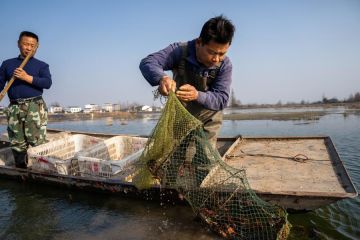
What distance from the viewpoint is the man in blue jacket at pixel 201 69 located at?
3.16 metres

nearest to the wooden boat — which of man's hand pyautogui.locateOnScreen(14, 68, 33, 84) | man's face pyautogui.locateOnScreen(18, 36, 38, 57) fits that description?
man's hand pyautogui.locateOnScreen(14, 68, 33, 84)

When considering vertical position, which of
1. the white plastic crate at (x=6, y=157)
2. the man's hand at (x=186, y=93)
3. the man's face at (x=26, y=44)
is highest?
the man's face at (x=26, y=44)

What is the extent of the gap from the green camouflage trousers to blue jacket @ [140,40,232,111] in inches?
159

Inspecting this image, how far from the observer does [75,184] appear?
19.5 feet

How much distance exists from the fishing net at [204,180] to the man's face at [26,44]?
416 centimetres

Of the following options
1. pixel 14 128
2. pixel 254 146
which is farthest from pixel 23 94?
pixel 254 146

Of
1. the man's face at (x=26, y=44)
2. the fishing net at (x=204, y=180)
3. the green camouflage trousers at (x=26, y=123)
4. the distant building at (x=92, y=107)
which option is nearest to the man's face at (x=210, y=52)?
the fishing net at (x=204, y=180)

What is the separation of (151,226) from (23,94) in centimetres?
401

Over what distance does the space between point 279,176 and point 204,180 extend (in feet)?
5.26

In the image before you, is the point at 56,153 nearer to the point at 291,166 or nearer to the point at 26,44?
the point at 26,44

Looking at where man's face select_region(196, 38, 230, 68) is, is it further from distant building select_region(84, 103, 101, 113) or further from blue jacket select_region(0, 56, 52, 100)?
distant building select_region(84, 103, 101, 113)

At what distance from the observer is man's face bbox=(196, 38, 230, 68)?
3240 millimetres

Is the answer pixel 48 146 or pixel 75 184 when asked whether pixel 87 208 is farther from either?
pixel 48 146

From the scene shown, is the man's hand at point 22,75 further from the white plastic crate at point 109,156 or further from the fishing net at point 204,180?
the fishing net at point 204,180
